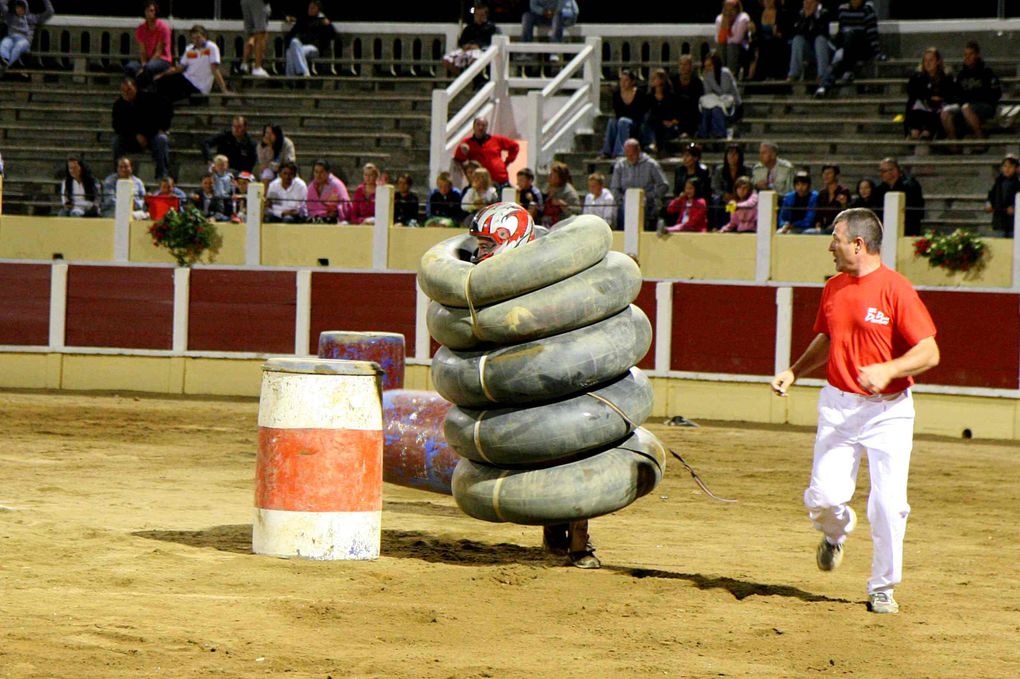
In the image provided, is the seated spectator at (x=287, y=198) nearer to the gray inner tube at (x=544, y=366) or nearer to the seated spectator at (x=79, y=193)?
the seated spectator at (x=79, y=193)

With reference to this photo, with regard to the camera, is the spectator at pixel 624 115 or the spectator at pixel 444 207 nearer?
the spectator at pixel 444 207

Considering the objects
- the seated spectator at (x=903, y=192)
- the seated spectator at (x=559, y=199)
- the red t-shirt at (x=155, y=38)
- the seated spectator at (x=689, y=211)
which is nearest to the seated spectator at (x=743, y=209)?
the seated spectator at (x=689, y=211)

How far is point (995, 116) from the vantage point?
19953mm

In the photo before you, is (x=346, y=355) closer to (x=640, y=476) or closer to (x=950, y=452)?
(x=640, y=476)

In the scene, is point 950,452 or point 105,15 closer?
point 950,452

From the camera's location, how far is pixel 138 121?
22.3 m

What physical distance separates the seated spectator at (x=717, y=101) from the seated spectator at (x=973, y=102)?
8.82 ft

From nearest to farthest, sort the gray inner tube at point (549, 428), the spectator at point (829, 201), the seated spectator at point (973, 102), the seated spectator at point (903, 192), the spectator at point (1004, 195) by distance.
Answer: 1. the gray inner tube at point (549, 428)
2. the spectator at point (1004, 195)
3. the seated spectator at point (903, 192)
4. the spectator at point (829, 201)
5. the seated spectator at point (973, 102)

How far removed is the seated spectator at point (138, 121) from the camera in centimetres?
2227

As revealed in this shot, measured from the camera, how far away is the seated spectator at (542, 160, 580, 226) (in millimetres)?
18078

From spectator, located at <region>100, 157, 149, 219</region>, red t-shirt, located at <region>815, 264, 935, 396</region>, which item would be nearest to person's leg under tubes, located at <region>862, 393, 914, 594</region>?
red t-shirt, located at <region>815, 264, 935, 396</region>

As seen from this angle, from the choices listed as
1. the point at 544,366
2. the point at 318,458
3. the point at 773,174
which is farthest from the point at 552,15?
the point at 318,458

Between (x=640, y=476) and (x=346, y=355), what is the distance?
154 inches

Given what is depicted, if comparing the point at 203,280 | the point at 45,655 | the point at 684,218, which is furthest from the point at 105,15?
the point at 45,655
